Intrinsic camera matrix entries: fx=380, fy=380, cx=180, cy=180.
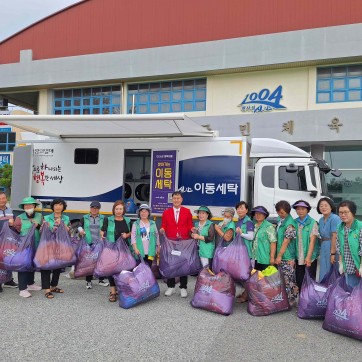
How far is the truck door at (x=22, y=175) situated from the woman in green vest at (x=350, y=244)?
6.41 m

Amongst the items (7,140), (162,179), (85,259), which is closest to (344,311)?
(85,259)

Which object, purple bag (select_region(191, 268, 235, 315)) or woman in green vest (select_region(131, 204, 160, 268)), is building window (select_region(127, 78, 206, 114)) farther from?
purple bag (select_region(191, 268, 235, 315))

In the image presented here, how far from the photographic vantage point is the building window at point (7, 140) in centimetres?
2192

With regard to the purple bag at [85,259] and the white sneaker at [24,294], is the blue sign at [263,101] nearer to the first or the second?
the purple bag at [85,259]

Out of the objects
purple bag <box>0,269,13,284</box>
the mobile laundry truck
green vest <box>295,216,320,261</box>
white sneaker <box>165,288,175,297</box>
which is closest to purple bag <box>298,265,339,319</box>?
green vest <box>295,216,320,261</box>

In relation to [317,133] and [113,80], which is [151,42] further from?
[317,133]

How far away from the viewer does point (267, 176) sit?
24.1 feet

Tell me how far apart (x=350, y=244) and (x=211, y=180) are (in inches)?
130

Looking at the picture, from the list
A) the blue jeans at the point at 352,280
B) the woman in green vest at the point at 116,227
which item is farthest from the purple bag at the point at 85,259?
the blue jeans at the point at 352,280

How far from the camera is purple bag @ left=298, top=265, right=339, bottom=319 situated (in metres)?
4.41

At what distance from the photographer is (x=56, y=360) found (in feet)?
11.1

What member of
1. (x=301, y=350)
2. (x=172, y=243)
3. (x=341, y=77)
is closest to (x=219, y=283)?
(x=172, y=243)

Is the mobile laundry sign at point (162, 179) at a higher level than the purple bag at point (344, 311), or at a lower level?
higher

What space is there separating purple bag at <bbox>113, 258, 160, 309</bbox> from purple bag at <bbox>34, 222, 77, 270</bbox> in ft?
2.50
